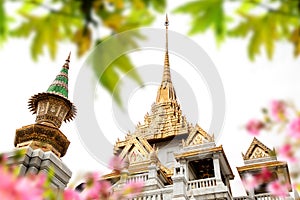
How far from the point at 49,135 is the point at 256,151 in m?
10.6

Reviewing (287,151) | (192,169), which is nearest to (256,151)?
(192,169)

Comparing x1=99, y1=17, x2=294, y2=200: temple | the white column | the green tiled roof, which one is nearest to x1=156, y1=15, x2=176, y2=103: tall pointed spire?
x1=99, y1=17, x2=294, y2=200: temple

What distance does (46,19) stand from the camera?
1.25 m

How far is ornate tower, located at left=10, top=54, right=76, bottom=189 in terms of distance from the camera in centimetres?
963

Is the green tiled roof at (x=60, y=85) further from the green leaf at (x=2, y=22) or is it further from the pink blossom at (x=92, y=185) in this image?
the green leaf at (x=2, y=22)

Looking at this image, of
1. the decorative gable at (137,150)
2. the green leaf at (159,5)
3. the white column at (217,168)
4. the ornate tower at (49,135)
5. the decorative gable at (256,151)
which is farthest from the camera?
the decorative gable at (137,150)

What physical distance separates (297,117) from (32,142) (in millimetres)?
10218

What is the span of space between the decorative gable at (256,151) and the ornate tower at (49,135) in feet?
29.7

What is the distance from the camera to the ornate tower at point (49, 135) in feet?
31.6

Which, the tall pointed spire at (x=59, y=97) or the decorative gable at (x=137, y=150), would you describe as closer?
the tall pointed spire at (x=59, y=97)

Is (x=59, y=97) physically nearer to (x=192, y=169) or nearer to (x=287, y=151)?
(x=192, y=169)

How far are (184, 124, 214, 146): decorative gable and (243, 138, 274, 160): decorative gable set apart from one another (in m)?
2.34

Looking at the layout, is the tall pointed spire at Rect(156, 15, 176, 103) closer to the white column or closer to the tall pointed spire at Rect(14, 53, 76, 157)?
the white column

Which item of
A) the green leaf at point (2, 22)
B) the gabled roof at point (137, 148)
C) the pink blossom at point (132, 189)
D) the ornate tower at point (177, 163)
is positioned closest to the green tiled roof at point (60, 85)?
the ornate tower at point (177, 163)
